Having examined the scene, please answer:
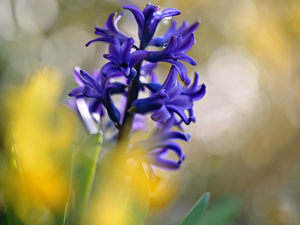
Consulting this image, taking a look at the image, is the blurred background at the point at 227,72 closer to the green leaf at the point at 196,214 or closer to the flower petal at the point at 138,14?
the green leaf at the point at 196,214

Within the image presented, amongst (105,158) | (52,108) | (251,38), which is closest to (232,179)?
(251,38)

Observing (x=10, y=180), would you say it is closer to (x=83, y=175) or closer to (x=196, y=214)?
(x=83, y=175)

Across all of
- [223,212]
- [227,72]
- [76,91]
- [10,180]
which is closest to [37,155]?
[10,180]

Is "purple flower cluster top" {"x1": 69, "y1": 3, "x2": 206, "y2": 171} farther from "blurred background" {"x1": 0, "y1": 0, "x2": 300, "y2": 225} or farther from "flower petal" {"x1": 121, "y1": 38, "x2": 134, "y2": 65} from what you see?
"blurred background" {"x1": 0, "y1": 0, "x2": 300, "y2": 225}

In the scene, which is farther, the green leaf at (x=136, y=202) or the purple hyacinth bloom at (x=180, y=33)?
the purple hyacinth bloom at (x=180, y=33)

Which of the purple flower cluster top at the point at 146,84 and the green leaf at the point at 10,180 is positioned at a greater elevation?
the purple flower cluster top at the point at 146,84

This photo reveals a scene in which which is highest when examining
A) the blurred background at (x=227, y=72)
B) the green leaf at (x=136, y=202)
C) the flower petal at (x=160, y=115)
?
the flower petal at (x=160, y=115)

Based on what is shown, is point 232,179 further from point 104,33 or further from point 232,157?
point 104,33

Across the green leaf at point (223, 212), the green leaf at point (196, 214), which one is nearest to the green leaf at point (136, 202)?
the green leaf at point (196, 214)
